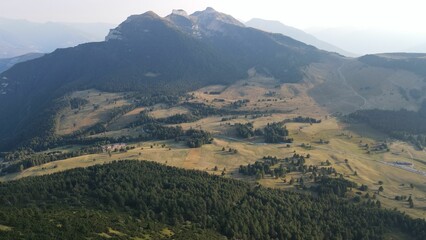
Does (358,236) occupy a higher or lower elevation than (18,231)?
lower

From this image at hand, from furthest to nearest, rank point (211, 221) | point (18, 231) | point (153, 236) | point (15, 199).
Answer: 1. point (211, 221)
2. point (15, 199)
3. point (153, 236)
4. point (18, 231)

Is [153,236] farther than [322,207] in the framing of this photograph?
No

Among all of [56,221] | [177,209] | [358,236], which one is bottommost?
[358,236]

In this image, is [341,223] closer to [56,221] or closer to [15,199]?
[56,221]

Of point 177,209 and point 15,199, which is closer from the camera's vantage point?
point 15,199

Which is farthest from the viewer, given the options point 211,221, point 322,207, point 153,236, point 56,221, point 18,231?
point 322,207

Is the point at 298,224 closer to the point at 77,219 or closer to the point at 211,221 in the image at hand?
the point at 211,221

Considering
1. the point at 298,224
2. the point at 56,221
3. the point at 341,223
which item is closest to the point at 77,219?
the point at 56,221

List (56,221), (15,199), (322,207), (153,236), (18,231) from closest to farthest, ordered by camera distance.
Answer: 1. (18,231)
2. (56,221)
3. (153,236)
4. (15,199)
5. (322,207)

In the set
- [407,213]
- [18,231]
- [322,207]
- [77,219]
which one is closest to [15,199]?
[77,219]

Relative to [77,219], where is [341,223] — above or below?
below
